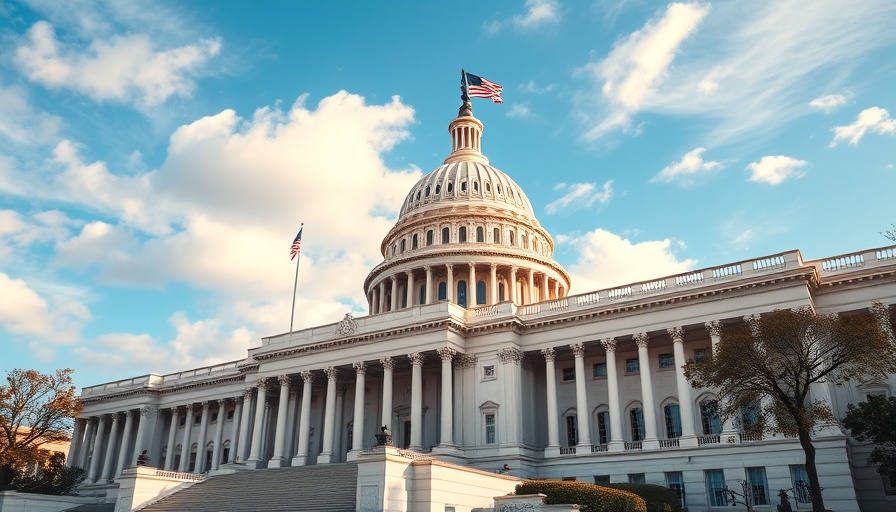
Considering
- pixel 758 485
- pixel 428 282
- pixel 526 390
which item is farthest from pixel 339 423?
pixel 758 485

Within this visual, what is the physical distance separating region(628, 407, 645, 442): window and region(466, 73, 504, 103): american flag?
33736mm

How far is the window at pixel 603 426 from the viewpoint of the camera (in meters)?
53.1

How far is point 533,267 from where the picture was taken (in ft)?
254

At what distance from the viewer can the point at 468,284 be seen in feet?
251

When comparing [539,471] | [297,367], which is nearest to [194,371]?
[297,367]

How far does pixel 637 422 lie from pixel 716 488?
8715mm

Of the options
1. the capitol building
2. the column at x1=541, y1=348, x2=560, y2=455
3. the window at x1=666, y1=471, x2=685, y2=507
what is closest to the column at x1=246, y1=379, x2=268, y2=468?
the capitol building

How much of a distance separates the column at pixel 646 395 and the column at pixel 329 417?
23.9 metres

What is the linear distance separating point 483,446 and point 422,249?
30.7 meters

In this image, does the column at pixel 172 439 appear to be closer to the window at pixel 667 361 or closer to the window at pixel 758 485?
the window at pixel 667 361

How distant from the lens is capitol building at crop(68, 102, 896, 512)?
4419cm

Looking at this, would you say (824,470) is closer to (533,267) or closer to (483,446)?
(483,446)

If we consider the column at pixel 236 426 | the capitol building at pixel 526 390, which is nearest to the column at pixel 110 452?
the capitol building at pixel 526 390

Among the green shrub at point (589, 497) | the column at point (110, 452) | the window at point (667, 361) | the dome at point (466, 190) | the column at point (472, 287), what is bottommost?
the green shrub at point (589, 497)
